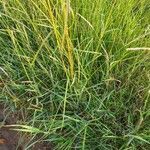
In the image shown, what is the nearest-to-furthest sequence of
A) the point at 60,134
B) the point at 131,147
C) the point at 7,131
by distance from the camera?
1. the point at 131,147
2. the point at 60,134
3. the point at 7,131

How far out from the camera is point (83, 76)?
153cm

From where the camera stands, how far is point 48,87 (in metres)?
1.58

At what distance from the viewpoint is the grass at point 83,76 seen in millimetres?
1443

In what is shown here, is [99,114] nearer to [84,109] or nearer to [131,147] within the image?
[84,109]

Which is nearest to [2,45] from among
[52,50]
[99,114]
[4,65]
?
[4,65]

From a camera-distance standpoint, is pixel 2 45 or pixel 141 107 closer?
pixel 141 107

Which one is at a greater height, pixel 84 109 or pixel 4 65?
pixel 4 65

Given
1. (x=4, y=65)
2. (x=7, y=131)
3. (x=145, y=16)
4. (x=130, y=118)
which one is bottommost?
(x=7, y=131)

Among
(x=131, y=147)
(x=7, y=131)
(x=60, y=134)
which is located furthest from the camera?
(x=7, y=131)

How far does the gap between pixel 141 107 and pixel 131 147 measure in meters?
0.18

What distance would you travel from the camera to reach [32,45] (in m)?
1.66

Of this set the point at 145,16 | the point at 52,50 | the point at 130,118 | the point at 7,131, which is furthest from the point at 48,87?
the point at 145,16

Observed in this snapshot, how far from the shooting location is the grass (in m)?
1.44

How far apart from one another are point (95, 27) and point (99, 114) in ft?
1.21
